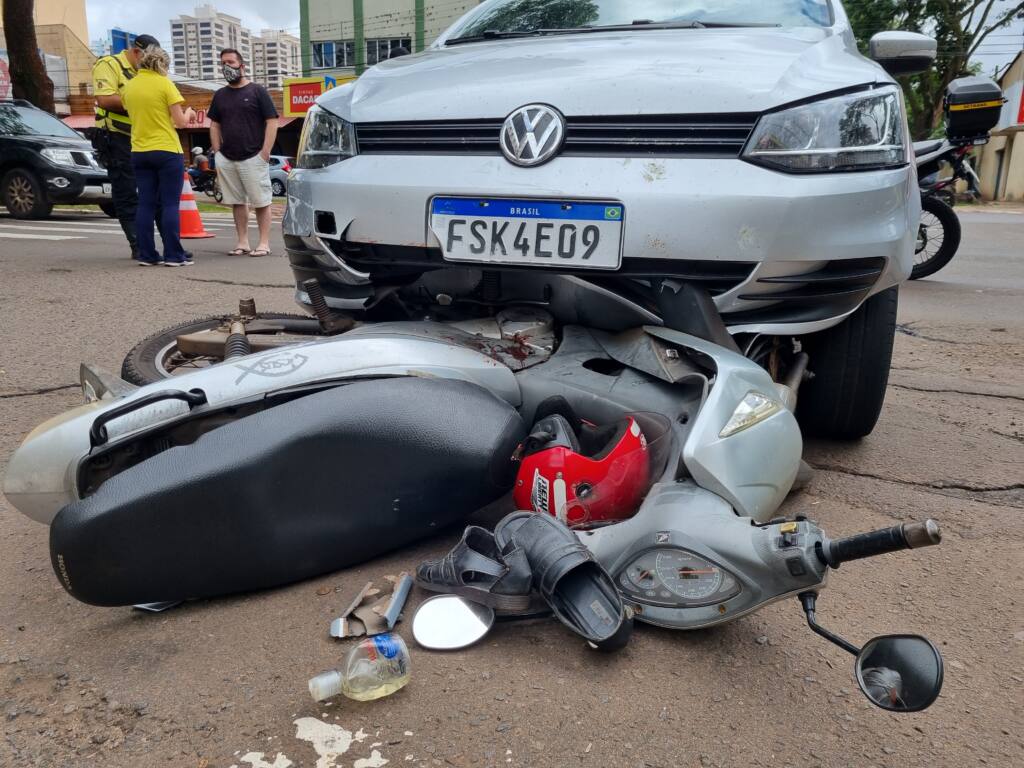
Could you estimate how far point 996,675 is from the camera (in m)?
1.48

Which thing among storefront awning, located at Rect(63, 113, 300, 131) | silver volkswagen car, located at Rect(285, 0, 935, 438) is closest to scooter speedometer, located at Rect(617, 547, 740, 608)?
silver volkswagen car, located at Rect(285, 0, 935, 438)

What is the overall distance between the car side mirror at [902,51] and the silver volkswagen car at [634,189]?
0.61 meters

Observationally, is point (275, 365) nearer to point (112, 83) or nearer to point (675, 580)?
point (675, 580)

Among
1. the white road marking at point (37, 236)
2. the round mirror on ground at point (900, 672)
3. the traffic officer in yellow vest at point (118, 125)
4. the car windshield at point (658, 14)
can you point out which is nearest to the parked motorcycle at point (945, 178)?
the car windshield at point (658, 14)

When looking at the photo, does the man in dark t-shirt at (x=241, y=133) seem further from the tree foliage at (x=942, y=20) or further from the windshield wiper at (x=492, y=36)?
the tree foliage at (x=942, y=20)

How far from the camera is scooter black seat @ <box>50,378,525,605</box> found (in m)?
1.52

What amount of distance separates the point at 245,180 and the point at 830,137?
580 cm

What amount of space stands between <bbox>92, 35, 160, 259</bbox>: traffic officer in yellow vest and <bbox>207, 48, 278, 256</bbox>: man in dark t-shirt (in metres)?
0.60

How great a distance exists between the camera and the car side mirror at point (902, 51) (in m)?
2.85

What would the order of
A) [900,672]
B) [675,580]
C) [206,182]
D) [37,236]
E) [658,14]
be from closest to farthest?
[900,672], [675,580], [658,14], [37,236], [206,182]

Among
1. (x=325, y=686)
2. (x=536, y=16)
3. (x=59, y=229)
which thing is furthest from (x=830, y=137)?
(x=59, y=229)

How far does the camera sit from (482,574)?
1590 mm

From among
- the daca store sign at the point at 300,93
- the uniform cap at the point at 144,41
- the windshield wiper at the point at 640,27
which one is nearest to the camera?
the windshield wiper at the point at 640,27

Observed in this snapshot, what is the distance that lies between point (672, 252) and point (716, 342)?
24cm
